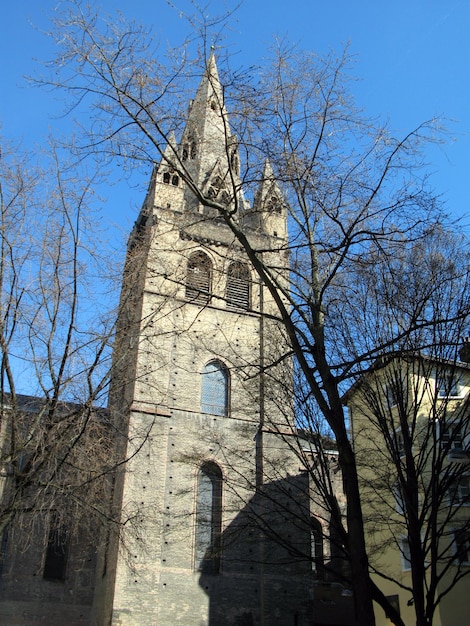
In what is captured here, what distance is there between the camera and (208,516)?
65.6ft

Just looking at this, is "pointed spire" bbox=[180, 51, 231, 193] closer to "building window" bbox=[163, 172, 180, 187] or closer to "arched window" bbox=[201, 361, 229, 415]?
"arched window" bbox=[201, 361, 229, 415]

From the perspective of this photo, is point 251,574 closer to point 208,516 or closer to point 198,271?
point 208,516

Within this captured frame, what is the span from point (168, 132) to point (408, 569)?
16.7 m

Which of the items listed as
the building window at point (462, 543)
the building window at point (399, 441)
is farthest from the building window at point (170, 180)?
the building window at point (462, 543)

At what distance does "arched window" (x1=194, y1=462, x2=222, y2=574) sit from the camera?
63.5ft

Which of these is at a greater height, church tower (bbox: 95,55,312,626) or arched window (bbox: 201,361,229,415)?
arched window (bbox: 201,361,229,415)

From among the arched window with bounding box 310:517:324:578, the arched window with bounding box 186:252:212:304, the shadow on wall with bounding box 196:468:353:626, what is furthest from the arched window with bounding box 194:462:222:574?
the arched window with bounding box 186:252:212:304

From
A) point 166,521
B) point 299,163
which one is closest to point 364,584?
point 299,163

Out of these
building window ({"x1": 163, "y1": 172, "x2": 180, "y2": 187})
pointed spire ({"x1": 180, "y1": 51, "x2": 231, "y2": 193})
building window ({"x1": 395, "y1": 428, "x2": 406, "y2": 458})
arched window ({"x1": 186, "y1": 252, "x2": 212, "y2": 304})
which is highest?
building window ({"x1": 163, "y1": 172, "x2": 180, "y2": 187})

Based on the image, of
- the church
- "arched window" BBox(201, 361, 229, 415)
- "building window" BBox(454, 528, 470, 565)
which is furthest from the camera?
"arched window" BBox(201, 361, 229, 415)

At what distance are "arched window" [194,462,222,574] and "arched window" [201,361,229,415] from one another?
1.98m

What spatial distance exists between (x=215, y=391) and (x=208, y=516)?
4.52 m

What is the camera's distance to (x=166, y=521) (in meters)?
19.2

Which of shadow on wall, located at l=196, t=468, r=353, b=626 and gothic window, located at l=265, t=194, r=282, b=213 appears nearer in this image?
gothic window, located at l=265, t=194, r=282, b=213
